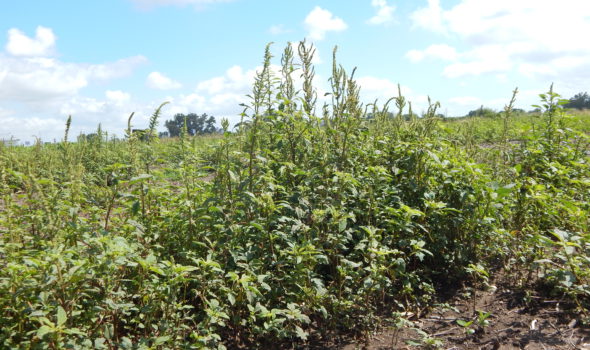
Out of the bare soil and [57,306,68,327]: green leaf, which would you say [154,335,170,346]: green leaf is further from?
the bare soil

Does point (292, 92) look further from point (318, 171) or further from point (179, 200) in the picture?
point (179, 200)

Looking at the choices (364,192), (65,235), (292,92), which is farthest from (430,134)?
(65,235)

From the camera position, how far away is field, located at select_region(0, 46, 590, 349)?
2.39 m

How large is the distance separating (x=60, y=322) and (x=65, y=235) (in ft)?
2.52

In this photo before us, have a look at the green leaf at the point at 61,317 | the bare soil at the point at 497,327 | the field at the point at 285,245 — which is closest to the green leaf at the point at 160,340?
A: the field at the point at 285,245

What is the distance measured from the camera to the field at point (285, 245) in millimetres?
2389

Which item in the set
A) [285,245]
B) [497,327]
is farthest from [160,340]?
[497,327]

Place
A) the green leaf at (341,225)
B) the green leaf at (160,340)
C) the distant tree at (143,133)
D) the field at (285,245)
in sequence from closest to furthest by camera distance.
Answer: the green leaf at (160,340) < the field at (285,245) < the distant tree at (143,133) < the green leaf at (341,225)

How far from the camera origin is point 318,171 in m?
3.50

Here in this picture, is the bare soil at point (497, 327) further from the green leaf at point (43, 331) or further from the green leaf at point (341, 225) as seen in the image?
the green leaf at point (43, 331)

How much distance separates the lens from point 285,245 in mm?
3273

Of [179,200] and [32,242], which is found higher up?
[179,200]

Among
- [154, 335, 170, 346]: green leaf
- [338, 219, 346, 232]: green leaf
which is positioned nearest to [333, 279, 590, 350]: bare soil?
[338, 219, 346, 232]: green leaf

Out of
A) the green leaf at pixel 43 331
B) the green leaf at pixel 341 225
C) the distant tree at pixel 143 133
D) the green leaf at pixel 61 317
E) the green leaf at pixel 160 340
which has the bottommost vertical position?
the green leaf at pixel 160 340
